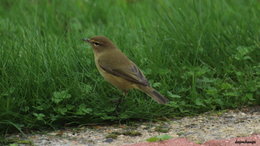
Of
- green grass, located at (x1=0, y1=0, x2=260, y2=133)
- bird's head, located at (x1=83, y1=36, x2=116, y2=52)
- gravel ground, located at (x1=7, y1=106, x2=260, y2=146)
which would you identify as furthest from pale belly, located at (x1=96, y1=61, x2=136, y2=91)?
bird's head, located at (x1=83, y1=36, x2=116, y2=52)

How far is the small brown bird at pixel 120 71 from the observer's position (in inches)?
253

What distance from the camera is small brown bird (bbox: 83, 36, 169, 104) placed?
253 inches

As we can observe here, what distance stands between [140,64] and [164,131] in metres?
1.61

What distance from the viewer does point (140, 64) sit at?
733 cm

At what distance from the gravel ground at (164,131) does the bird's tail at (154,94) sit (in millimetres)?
258

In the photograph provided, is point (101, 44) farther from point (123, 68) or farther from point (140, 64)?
point (123, 68)

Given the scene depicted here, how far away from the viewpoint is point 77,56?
7.13 m

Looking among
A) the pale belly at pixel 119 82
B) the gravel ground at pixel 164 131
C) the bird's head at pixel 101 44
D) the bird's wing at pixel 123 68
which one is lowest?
the gravel ground at pixel 164 131

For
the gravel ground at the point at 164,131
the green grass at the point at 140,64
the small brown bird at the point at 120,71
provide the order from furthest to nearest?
the small brown bird at the point at 120,71
the green grass at the point at 140,64
the gravel ground at the point at 164,131

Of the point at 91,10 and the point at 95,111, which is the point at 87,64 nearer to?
the point at 95,111

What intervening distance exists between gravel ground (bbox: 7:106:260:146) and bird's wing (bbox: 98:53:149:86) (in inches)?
22.0

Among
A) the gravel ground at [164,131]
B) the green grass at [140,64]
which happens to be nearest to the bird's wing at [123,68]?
the green grass at [140,64]

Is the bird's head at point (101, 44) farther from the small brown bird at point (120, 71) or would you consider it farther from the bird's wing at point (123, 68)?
the bird's wing at point (123, 68)

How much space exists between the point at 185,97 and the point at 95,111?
3.75 ft
